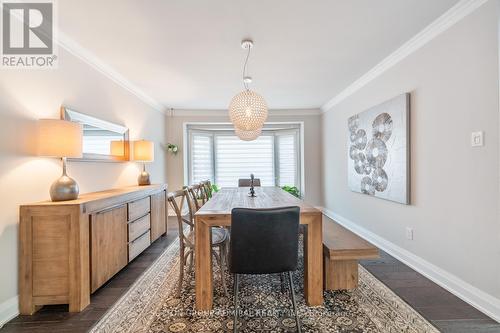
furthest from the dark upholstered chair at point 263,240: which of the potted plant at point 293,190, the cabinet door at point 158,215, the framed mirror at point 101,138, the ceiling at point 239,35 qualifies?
the potted plant at point 293,190

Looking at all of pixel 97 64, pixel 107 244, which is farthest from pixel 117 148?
pixel 107 244

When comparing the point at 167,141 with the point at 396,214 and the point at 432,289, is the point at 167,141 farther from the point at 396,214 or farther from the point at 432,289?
the point at 432,289

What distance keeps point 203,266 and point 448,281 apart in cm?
216

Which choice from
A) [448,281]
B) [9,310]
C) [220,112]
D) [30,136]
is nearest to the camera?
[9,310]

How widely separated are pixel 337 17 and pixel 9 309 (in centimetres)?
349

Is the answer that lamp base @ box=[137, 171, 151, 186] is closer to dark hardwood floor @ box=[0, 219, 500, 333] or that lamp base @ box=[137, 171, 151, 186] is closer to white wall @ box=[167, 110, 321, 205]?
dark hardwood floor @ box=[0, 219, 500, 333]

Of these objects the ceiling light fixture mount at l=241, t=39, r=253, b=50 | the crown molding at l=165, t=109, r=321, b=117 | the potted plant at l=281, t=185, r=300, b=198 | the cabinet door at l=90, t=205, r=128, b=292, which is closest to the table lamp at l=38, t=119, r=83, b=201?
the cabinet door at l=90, t=205, r=128, b=292

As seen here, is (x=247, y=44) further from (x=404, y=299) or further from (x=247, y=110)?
(x=404, y=299)

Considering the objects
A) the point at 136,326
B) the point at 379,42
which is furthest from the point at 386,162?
the point at 136,326

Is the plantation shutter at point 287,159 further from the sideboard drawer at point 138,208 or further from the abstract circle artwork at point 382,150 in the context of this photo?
the sideboard drawer at point 138,208

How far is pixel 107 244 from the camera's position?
2.33m

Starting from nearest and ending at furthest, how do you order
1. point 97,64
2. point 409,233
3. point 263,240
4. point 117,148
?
point 263,240, point 409,233, point 97,64, point 117,148

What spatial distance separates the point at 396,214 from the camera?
9.60ft

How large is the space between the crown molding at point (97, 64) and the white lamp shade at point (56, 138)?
918mm
